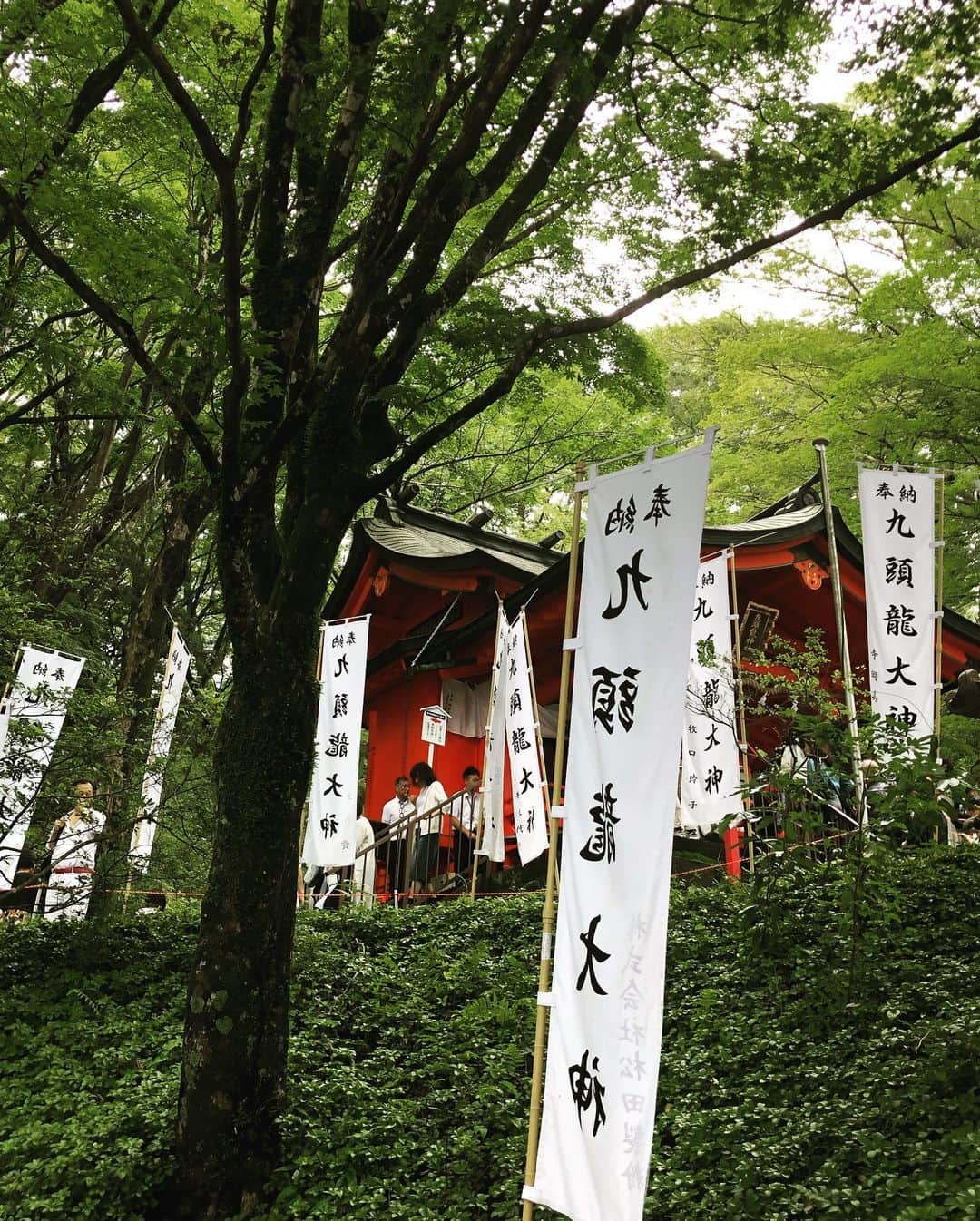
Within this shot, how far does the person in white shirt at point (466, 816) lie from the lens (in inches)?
484

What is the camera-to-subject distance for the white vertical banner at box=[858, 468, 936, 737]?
9883mm

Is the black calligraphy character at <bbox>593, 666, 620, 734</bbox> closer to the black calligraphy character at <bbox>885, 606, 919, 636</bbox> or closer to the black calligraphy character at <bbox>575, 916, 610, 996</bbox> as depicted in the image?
the black calligraphy character at <bbox>575, 916, 610, 996</bbox>

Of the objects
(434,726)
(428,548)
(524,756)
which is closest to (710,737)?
(524,756)

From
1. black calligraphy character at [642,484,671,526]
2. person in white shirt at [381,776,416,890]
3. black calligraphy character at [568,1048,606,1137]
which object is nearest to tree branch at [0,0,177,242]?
black calligraphy character at [642,484,671,526]

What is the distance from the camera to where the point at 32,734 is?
9.26 m

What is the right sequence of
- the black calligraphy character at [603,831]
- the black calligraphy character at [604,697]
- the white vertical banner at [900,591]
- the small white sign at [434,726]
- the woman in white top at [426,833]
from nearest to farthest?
the black calligraphy character at [603,831] < the black calligraphy character at [604,697] < the white vertical banner at [900,591] < the small white sign at [434,726] < the woman in white top at [426,833]

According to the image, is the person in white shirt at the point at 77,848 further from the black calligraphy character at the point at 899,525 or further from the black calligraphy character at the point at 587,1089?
the black calligraphy character at the point at 899,525

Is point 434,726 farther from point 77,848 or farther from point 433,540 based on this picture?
point 433,540

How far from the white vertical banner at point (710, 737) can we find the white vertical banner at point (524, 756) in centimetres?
140

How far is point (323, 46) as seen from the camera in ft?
25.2

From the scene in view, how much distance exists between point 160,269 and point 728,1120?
5836 millimetres

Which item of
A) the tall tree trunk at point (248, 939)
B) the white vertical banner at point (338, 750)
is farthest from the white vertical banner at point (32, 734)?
the tall tree trunk at point (248, 939)

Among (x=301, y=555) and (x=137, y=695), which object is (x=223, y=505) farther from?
(x=137, y=695)

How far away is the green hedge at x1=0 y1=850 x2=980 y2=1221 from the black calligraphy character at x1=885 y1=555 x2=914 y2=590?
8.88 feet
